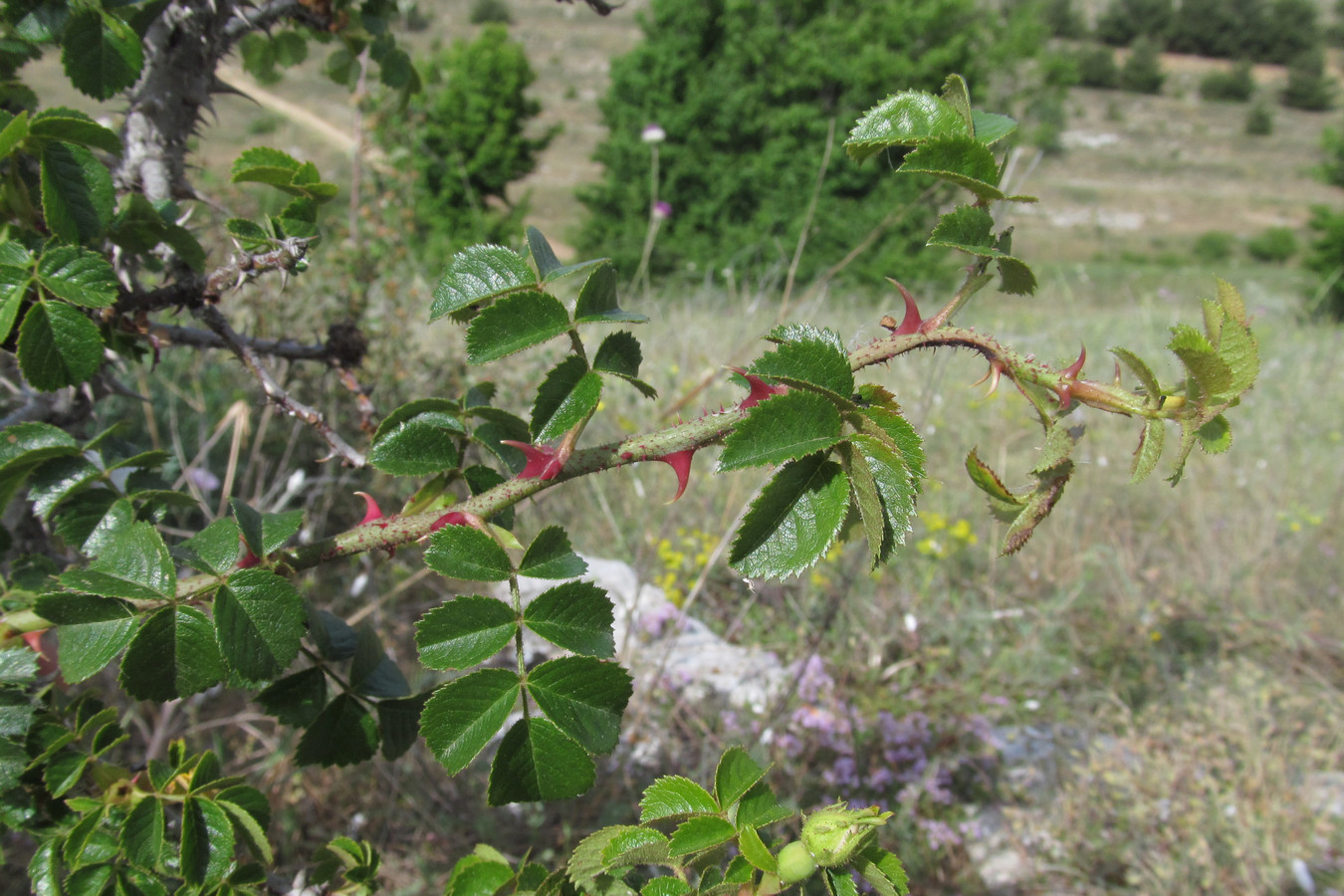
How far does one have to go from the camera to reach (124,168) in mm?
712

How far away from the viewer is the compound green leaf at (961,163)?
0.38 m

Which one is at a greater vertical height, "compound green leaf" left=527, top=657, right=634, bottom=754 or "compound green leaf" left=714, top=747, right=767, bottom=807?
"compound green leaf" left=527, top=657, right=634, bottom=754

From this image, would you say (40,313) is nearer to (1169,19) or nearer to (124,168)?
(124,168)

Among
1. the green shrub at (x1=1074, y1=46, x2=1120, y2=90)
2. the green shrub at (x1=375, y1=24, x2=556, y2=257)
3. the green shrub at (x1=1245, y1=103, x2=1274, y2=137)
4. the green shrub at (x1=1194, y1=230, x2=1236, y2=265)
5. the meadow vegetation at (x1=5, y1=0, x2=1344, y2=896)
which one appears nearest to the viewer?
the meadow vegetation at (x1=5, y1=0, x2=1344, y2=896)

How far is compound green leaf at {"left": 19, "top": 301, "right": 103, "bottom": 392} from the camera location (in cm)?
47

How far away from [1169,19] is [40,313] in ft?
140

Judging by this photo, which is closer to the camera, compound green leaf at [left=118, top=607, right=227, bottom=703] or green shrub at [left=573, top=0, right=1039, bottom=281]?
compound green leaf at [left=118, top=607, right=227, bottom=703]

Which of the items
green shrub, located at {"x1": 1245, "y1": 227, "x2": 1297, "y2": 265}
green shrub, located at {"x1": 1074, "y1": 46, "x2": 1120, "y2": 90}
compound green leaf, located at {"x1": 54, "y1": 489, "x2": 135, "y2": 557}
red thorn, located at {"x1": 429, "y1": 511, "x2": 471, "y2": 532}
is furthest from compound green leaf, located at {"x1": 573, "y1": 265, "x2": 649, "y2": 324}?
green shrub, located at {"x1": 1074, "y1": 46, "x2": 1120, "y2": 90}

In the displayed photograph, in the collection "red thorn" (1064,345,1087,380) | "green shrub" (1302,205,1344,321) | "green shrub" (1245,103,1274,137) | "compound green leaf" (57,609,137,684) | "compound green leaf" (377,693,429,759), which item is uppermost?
"red thorn" (1064,345,1087,380)

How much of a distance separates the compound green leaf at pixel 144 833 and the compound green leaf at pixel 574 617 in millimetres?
257

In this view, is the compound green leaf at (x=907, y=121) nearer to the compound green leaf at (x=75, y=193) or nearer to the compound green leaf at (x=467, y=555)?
the compound green leaf at (x=467, y=555)

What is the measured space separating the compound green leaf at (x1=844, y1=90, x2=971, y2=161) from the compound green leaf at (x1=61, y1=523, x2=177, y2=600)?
41cm

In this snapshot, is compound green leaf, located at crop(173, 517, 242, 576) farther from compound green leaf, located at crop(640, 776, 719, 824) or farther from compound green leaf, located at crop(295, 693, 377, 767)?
compound green leaf, located at crop(640, 776, 719, 824)

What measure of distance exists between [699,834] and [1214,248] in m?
19.2
